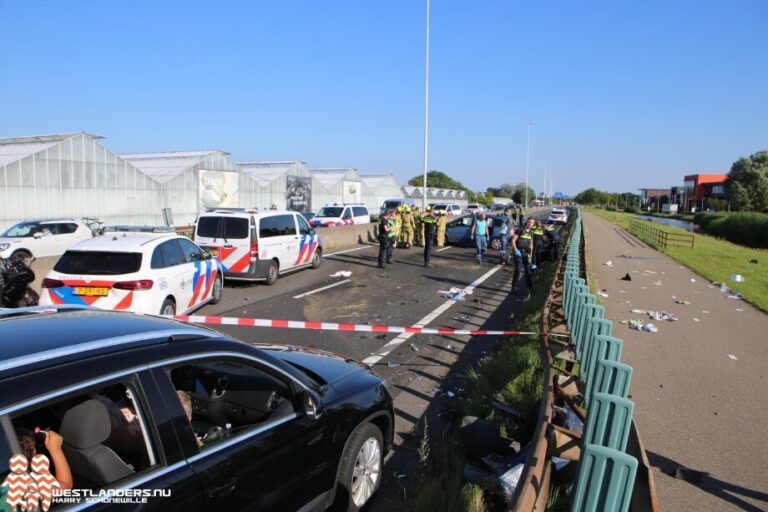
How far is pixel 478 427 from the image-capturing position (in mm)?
4363

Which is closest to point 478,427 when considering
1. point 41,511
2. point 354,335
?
point 41,511

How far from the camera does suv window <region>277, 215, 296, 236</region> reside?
13791mm

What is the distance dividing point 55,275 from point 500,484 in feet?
22.7

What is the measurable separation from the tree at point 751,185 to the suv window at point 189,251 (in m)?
85.7

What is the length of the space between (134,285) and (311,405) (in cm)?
556

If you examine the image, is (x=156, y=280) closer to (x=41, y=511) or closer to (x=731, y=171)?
(x=41, y=511)

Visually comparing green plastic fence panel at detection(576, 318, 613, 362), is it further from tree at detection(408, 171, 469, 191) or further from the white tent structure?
tree at detection(408, 171, 469, 191)

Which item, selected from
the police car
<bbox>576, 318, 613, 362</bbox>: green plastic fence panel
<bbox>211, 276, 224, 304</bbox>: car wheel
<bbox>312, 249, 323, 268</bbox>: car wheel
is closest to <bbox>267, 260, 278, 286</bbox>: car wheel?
<bbox>211, 276, 224, 304</bbox>: car wheel

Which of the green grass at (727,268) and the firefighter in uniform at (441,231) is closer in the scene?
the green grass at (727,268)

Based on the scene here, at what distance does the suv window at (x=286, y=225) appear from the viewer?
13.8 metres

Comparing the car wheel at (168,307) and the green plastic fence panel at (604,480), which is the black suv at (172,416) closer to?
the green plastic fence panel at (604,480)

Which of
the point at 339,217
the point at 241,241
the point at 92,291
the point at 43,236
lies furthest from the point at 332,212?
the point at 92,291

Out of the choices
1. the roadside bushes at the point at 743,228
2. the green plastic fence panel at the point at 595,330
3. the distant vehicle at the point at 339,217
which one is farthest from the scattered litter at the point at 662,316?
the roadside bushes at the point at 743,228

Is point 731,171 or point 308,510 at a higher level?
point 731,171
